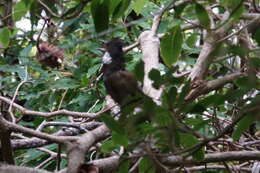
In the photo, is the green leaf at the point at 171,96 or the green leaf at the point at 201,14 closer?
the green leaf at the point at 171,96

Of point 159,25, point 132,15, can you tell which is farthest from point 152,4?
point 132,15

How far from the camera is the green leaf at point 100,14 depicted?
1.07 metres

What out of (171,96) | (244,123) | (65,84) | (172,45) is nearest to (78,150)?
(171,96)

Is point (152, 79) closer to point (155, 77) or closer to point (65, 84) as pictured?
point (155, 77)

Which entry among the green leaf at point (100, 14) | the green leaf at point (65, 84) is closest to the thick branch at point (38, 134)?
the green leaf at point (100, 14)

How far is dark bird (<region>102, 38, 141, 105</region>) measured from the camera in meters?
0.79

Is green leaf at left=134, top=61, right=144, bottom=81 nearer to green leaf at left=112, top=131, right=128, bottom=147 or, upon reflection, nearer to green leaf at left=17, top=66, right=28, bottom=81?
green leaf at left=112, top=131, right=128, bottom=147

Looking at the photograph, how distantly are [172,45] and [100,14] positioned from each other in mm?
194

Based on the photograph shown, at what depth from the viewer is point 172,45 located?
1.16 metres

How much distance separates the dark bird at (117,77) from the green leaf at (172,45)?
9.7 inches

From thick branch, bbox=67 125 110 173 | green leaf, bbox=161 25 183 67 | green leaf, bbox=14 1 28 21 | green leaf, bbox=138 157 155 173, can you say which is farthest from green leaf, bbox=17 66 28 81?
thick branch, bbox=67 125 110 173

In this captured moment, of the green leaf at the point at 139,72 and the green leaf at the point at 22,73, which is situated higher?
the green leaf at the point at 139,72

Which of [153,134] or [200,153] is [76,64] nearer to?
[200,153]

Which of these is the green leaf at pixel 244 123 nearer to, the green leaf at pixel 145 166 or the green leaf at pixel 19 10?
the green leaf at pixel 145 166
